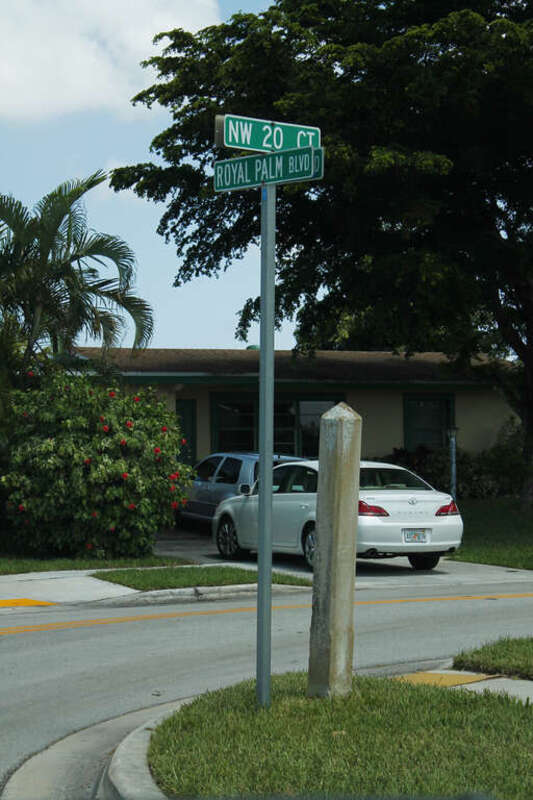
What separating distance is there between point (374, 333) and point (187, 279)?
810 cm

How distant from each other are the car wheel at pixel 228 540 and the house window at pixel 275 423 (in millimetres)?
9722

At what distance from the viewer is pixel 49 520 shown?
58.0 feet

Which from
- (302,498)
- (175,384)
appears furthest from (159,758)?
(175,384)

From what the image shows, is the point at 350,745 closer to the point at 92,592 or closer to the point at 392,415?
the point at 92,592

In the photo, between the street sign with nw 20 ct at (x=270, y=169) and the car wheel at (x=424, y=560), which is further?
the car wheel at (x=424, y=560)

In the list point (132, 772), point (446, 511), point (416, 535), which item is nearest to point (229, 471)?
point (446, 511)

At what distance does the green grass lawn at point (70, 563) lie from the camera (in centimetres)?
1661

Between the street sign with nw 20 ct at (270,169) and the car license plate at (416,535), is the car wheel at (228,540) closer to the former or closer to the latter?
the car license plate at (416,535)

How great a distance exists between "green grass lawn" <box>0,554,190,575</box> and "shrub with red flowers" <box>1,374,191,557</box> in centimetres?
28

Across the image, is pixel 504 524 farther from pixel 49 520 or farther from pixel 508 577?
pixel 49 520

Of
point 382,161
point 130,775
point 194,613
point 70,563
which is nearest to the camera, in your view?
point 130,775

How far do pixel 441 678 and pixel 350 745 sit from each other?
2590mm

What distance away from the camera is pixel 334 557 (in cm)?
719

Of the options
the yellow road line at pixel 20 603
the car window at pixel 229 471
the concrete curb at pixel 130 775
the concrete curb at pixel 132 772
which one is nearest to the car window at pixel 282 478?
the car window at pixel 229 471
